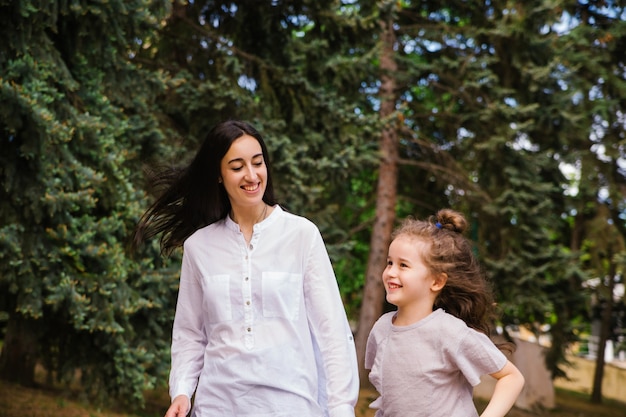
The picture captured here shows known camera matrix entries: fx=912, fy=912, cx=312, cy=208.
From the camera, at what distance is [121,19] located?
9.59 meters

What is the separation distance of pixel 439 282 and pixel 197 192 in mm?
1165

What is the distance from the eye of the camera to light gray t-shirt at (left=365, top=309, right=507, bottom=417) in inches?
147

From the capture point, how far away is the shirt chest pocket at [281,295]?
11.9 feet

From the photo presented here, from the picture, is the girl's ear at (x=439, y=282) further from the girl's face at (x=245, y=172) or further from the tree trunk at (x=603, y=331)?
the tree trunk at (x=603, y=331)

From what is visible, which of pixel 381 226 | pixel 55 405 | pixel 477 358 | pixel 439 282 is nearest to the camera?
pixel 477 358

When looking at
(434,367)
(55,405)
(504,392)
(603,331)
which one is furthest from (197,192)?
(603,331)

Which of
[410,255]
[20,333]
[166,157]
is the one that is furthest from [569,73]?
[410,255]

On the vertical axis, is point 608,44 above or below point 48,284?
above

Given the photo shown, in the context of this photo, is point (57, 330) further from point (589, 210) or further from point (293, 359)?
point (589, 210)

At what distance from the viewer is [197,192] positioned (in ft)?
13.7

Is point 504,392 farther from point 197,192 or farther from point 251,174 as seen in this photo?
point 197,192

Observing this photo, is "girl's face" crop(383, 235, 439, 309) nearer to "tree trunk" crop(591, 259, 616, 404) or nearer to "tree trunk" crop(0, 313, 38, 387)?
"tree trunk" crop(0, 313, 38, 387)

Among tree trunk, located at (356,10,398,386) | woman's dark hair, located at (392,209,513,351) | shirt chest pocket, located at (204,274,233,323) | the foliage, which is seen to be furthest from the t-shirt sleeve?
tree trunk, located at (356,10,398,386)

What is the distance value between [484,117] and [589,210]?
375 cm
